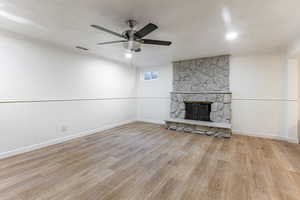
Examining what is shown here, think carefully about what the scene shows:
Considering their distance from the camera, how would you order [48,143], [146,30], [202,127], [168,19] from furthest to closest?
[202,127]
[48,143]
[168,19]
[146,30]

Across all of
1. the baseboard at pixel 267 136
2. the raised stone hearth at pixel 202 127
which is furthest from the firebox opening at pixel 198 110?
the baseboard at pixel 267 136

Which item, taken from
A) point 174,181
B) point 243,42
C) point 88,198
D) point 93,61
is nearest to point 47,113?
point 93,61

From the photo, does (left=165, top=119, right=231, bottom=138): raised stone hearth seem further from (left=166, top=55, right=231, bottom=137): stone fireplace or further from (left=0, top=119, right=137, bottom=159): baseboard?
(left=0, top=119, right=137, bottom=159): baseboard

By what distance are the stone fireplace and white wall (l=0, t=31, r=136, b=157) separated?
2.41 metres

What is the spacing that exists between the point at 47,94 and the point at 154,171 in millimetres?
2873

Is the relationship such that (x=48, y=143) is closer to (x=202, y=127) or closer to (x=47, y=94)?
(x=47, y=94)

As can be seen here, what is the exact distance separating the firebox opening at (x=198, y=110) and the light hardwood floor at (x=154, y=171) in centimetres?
124

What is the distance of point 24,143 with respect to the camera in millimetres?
2693

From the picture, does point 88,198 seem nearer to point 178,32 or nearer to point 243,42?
point 178,32

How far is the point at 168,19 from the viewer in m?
2.07

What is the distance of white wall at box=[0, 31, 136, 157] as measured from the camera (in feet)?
8.22

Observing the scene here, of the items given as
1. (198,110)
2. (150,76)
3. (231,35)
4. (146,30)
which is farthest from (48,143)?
(231,35)

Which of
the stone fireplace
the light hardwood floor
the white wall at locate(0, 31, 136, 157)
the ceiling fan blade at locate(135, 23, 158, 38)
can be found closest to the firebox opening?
the stone fireplace

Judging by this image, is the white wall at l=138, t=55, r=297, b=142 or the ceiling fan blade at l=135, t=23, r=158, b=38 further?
the white wall at l=138, t=55, r=297, b=142
